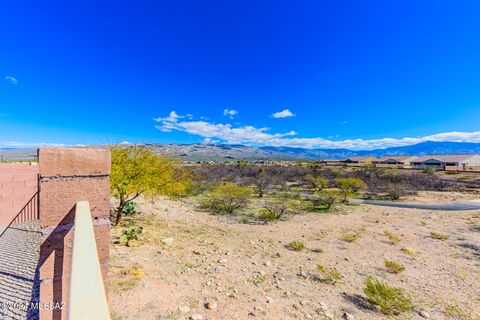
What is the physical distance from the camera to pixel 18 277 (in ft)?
17.8

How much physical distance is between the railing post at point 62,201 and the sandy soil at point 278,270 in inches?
87.7

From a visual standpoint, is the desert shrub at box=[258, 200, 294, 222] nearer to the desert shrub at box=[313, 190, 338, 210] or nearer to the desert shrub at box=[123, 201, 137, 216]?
the desert shrub at box=[313, 190, 338, 210]

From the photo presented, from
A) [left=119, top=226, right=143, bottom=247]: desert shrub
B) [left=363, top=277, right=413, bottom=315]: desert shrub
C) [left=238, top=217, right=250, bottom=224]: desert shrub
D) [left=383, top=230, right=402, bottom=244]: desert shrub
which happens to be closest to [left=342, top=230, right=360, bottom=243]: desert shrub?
[left=383, top=230, right=402, bottom=244]: desert shrub

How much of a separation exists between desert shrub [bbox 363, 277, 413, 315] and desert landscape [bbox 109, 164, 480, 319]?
0.08 ft

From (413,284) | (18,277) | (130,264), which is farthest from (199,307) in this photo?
(413,284)

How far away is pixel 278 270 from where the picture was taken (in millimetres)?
6602

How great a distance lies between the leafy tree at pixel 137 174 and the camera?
924 centimetres

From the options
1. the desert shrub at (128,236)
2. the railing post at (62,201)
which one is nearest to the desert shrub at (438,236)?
the desert shrub at (128,236)

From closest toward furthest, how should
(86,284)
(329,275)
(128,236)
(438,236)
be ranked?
(86,284), (329,275), (128,236), (438,236)

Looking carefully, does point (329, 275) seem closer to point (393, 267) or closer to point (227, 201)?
point (393, 267)

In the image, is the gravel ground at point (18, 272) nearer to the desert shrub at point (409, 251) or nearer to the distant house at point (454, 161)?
the desert shrub at point (409, 251)

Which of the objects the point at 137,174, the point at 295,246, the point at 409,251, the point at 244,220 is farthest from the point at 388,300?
the point at 137,174

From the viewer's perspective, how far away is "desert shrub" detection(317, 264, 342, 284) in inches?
239

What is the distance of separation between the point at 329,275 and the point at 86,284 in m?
6.42
